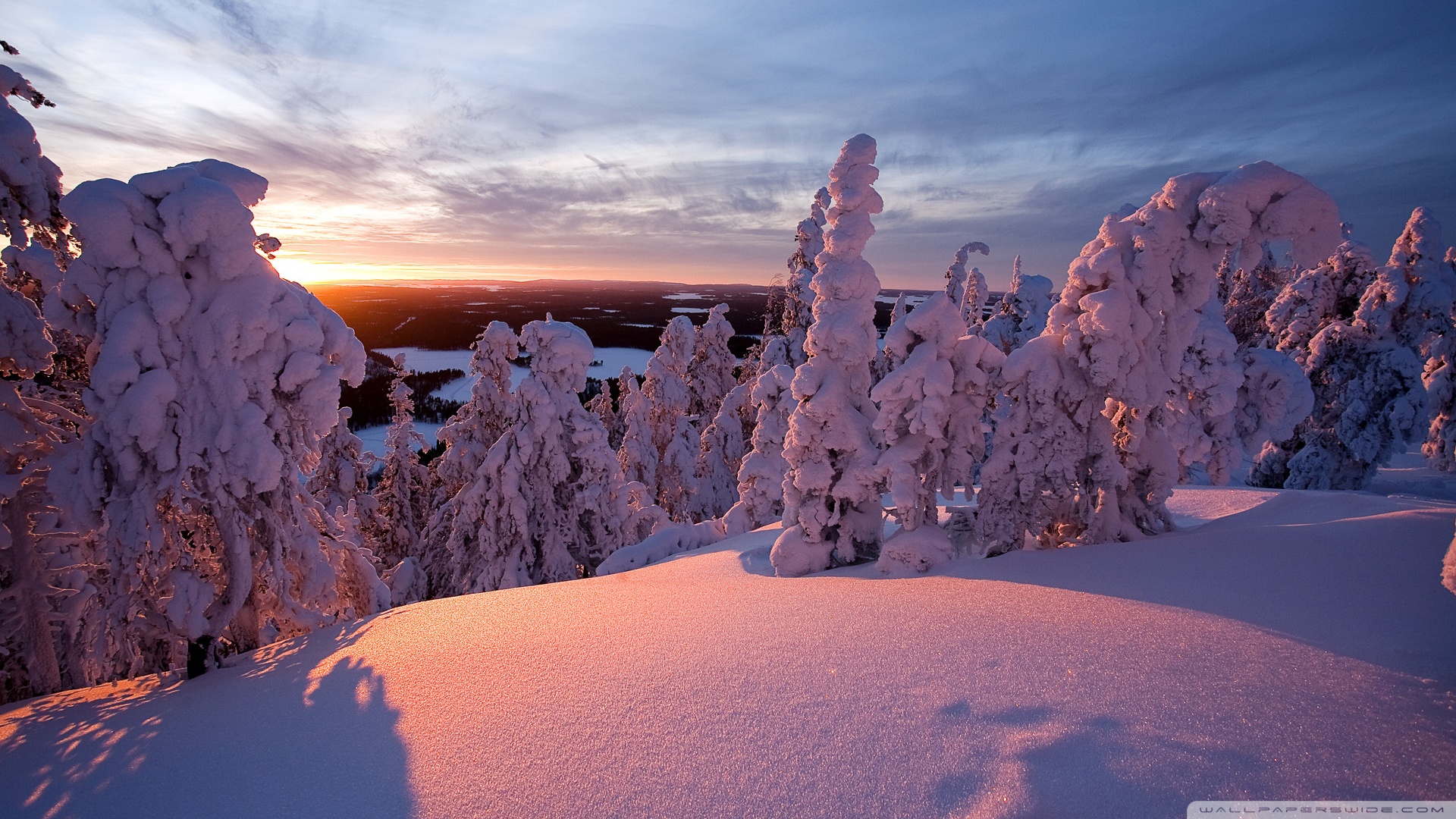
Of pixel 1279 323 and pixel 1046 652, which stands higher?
pixel 1279 323

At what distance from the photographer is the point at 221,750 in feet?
15.1

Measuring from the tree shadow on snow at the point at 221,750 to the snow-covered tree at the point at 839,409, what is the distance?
22.9ft

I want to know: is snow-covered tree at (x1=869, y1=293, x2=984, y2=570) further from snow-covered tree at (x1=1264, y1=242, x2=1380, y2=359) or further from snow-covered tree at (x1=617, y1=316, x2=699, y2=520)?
snow-covered tree at (x1=617, y1=316, x2=699, y2=520)

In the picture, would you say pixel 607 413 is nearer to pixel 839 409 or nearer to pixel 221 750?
pixel 839 409

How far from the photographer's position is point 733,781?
10.8 feet

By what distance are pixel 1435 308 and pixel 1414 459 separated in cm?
1493

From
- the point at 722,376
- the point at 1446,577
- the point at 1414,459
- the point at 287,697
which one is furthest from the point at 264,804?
the point at 1414,459

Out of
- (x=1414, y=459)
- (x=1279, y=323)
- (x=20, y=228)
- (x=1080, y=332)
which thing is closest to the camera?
(x=20, y=228)

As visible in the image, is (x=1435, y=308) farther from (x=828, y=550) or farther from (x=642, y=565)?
(x=642, y=565)

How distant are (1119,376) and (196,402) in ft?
39.3

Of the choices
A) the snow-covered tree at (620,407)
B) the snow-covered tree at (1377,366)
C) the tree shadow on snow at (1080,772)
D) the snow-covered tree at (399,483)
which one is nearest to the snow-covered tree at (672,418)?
the snow-covered tree at (620,407)

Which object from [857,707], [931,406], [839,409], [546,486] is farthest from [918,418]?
[546,486]

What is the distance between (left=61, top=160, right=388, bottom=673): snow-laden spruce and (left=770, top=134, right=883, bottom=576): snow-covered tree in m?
7.30

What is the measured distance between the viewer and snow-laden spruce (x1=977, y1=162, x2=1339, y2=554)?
7.57 meters
